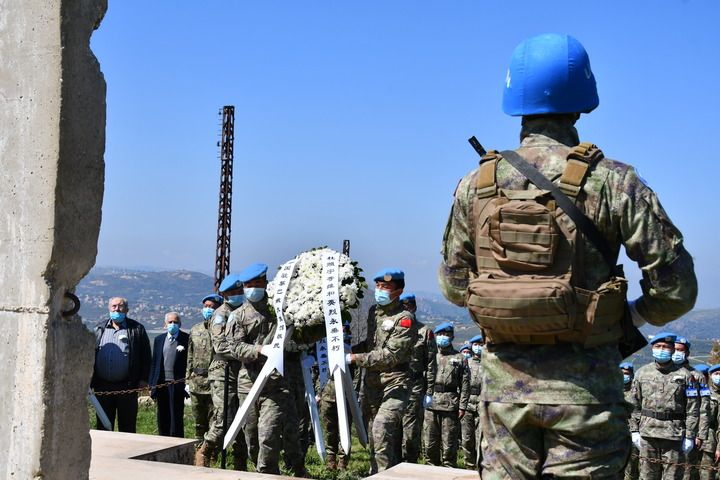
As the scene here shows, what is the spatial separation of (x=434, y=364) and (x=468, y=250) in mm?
9877

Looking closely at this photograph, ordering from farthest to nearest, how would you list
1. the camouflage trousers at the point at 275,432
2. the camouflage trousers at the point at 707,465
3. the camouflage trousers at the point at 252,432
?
the camouflage trousers at the point at 707,465 → the camouflage trousers at the point at 252,432 → the camouflage trousers at the point at 275,432

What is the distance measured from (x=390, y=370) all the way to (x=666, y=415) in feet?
12.4

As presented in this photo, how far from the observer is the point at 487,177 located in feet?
13.3

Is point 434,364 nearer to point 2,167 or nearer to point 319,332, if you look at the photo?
point 319,332

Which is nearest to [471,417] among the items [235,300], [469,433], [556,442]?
[469,433]

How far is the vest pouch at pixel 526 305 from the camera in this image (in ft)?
12.4

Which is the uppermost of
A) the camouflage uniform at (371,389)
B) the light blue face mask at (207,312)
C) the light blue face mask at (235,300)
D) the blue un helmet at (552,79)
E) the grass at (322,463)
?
the blue un helmet at (552,79)

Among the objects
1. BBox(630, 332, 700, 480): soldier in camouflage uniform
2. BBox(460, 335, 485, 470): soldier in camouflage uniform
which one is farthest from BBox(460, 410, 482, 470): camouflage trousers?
BBox(630, 332, 700, 480): soldier in camouflage uniform

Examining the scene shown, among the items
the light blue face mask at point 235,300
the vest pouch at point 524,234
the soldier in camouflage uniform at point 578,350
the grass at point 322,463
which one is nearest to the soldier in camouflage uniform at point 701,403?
the grass at point 322,463

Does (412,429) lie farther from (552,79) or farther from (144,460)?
(552,79)

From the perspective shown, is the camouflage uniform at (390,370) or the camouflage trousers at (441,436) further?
the camouflage trousers at (441,436)

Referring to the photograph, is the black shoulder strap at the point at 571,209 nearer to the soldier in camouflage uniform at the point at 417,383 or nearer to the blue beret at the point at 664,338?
the soldier in camouflage uniform at the point at 417,383

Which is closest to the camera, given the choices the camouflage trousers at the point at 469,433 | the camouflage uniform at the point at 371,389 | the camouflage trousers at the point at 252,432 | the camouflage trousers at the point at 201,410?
the camouflage trousers at the point at 252,432

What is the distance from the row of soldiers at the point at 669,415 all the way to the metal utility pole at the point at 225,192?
462 inches
